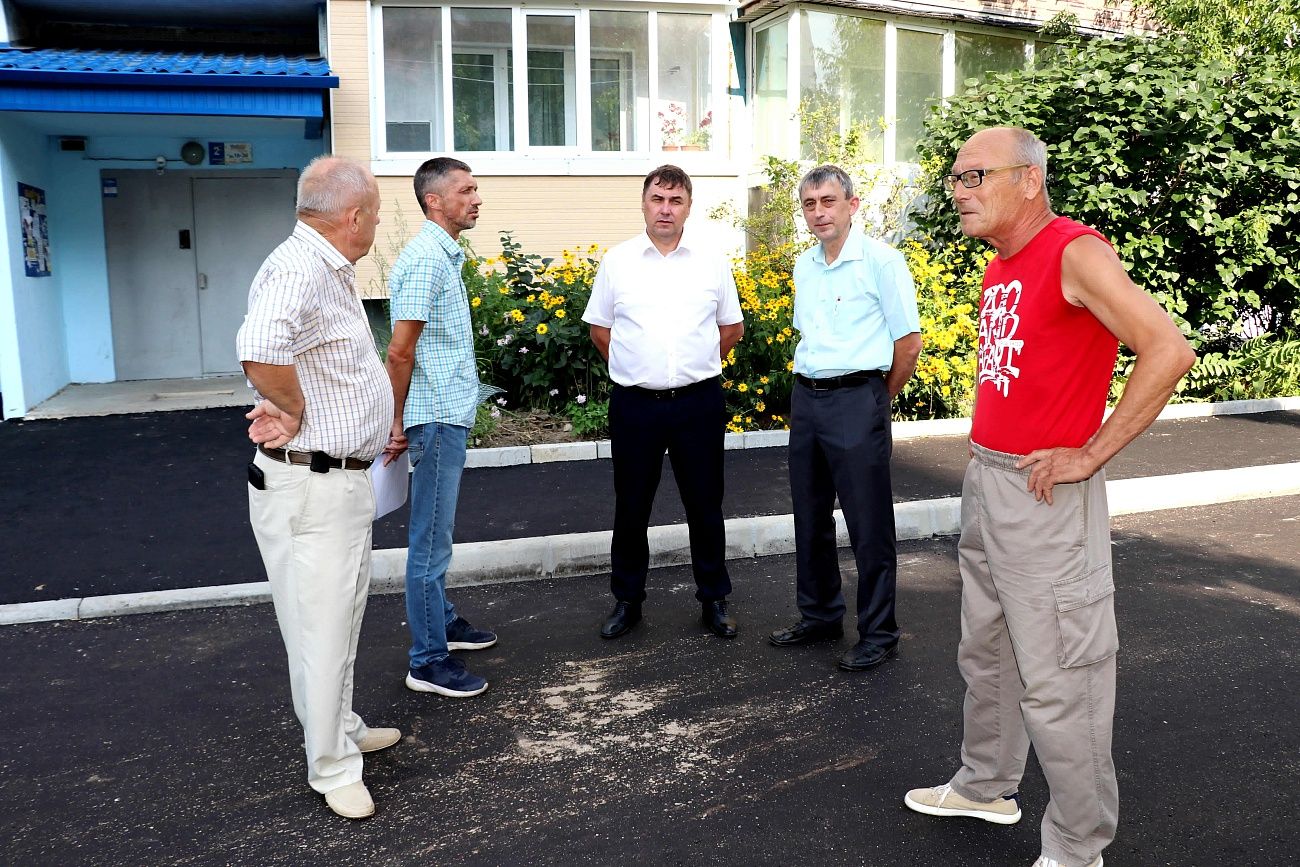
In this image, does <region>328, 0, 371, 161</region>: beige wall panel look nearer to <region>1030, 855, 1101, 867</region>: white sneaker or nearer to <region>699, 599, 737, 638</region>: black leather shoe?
<region>699, 599, 737, 638</region>: black leather shoe

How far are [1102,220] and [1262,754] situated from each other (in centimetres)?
883

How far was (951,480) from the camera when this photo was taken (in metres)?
8.24

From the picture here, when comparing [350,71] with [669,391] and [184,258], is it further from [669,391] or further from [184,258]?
[669,391]

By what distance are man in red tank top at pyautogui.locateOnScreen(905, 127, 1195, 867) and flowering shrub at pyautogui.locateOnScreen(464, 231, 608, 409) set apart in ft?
21.6

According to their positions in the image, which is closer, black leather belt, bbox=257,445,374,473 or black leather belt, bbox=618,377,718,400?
black leather belt, bbox=257,445,374,473

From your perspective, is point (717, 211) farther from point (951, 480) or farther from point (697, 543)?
point (697, 543)

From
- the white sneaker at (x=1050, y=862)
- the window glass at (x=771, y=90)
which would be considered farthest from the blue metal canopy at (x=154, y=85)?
the white sneaker at (x=1050, y=862)

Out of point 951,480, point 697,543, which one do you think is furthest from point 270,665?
point 951,480

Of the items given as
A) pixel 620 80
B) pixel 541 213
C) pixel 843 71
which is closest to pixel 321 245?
pixel 541 213

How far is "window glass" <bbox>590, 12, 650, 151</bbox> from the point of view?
45.5 ft

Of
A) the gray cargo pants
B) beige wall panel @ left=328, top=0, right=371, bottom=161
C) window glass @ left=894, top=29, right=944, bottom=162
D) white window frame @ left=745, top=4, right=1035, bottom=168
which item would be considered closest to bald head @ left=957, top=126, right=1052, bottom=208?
the gray cargo pants

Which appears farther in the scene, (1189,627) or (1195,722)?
(1189,627)

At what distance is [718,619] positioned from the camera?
5.38 m

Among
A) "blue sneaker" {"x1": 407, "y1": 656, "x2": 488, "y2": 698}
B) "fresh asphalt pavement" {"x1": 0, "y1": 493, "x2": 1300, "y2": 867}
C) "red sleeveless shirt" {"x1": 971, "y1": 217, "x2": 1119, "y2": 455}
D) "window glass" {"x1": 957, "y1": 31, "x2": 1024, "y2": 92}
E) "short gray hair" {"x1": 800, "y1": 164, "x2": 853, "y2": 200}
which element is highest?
"window glass" {"x1": 957, "y1": 31, "x2": 1024, "y2": 92}
